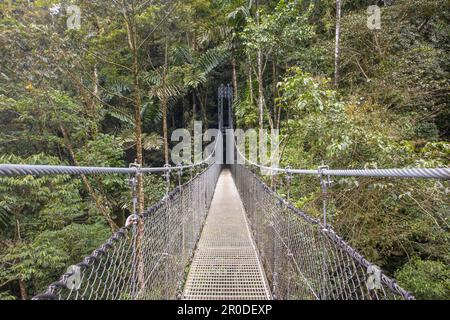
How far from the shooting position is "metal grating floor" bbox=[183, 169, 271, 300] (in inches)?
76.2

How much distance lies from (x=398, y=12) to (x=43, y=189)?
5864 mm

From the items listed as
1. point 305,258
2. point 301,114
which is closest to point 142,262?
point 305,258

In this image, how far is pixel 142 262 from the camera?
3.64 feet

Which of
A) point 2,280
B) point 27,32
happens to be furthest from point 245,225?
point 27,32

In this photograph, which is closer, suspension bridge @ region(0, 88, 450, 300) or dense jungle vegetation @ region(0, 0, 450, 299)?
A: suspension bridge @ region(0, 88, 450, 300)

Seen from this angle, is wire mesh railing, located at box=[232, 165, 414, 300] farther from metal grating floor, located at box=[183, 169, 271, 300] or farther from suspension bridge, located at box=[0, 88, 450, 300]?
metal grating floor, located at box=[183, 169, 271, 300]

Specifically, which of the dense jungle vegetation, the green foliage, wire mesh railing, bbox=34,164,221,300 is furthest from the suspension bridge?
the green foliage

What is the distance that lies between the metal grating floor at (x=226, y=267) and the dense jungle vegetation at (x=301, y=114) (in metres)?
0.75

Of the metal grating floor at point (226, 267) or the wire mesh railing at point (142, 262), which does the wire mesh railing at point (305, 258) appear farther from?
the wire mesh railing at point (142, 262)

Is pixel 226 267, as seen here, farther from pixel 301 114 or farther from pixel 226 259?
pixel 301 114

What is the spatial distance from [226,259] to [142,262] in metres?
1.46

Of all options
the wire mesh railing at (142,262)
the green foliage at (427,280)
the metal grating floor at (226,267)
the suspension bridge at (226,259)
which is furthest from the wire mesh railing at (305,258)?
the green foliage at (427,280)

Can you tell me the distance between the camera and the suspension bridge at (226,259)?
0.62m

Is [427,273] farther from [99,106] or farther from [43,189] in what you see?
[99,106]
